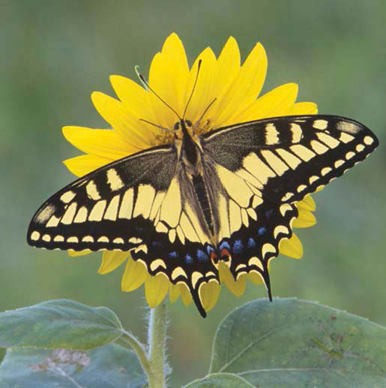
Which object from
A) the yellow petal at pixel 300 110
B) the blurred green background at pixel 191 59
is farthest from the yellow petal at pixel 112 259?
the blurred green background at pixel 191 59

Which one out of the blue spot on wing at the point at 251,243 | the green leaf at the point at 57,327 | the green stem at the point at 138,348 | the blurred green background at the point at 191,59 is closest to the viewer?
the green leaf at the point at 57,327

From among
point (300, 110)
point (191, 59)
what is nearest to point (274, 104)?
point (300, 110)

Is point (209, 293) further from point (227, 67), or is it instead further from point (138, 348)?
point (227, 67)

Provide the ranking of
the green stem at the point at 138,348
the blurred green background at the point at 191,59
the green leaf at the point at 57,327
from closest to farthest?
the green leaf at the point at 57,327 → the green stem at the point at 138,348 → the blurred green background at the point at 191,59

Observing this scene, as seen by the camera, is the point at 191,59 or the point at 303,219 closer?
the point at 303,219

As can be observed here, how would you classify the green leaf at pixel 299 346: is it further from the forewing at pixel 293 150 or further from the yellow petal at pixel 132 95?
the yellow petal at pixel 132 95

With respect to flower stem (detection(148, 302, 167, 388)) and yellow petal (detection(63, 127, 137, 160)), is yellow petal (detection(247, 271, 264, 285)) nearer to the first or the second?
flower stem (detection(148, 302, 167, 388))
